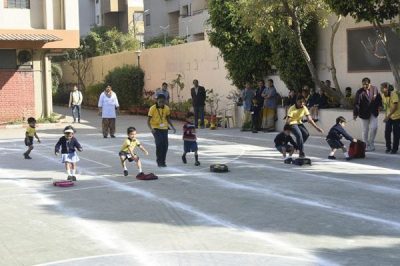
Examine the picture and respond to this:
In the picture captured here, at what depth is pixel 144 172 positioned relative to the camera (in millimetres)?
13672

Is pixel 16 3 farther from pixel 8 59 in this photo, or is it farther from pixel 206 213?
pixel 206 213

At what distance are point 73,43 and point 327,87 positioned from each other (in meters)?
13.4

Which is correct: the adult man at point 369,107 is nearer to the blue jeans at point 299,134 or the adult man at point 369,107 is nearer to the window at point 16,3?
the blue jeans at point 299,134

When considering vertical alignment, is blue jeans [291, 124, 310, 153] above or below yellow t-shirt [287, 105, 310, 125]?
below

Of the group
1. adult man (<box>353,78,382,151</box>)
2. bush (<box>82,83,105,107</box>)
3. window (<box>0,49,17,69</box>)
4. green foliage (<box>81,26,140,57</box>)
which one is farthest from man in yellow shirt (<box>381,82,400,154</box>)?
green foliage (<box>81,26,140,57</box>)

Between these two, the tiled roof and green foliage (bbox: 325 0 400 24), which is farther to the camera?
the tiled roof

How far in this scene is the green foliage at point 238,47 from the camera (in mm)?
24297

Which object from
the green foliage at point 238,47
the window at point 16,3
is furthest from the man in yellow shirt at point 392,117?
the window at point 16,3

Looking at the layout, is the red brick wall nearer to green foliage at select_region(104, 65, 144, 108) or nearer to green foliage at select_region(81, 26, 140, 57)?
green foliage at select_region(104, 65, 144, 108)

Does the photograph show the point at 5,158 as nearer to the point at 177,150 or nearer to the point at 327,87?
the point at 177,150

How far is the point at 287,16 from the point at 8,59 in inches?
531

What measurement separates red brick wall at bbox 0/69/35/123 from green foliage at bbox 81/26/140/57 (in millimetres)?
19626

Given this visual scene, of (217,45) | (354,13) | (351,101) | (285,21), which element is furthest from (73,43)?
(354,13)

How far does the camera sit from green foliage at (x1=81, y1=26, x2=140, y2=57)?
48.9 metres
